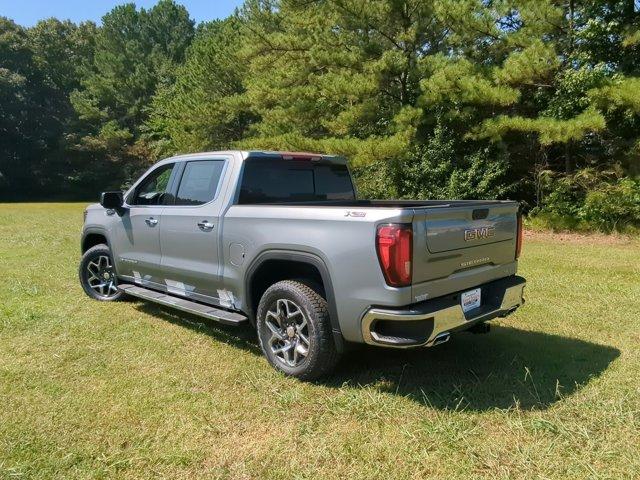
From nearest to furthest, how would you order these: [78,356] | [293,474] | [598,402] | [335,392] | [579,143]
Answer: [293,474], [598,402], [335,392], [78,356], [579,143]

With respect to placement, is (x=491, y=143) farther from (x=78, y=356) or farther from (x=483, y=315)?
(x=78, y=356)

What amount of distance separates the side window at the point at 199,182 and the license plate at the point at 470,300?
2.36 m

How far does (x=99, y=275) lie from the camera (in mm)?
6434

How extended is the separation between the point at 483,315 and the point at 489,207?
2.73 ft

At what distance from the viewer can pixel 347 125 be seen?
15.4 metres

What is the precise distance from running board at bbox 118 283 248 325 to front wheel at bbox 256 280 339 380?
0.27m

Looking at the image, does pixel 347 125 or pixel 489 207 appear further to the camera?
pixel 347 125

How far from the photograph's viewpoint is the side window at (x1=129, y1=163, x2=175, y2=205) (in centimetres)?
539

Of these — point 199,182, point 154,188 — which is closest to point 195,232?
point 199,182

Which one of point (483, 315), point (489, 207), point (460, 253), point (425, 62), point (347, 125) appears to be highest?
point (425, 62)

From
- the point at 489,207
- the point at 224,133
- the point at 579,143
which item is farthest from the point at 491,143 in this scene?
the point at 224,133

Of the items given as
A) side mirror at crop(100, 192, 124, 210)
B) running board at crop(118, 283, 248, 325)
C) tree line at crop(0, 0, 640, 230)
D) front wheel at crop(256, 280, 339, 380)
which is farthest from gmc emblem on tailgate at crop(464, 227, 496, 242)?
tree line at crop(0, 0, 640, 230)

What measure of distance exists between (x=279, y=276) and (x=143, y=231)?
76.3 inches

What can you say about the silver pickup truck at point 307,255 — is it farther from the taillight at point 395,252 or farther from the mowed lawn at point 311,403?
the mowed lawn at point 311,403
